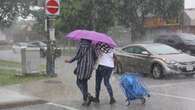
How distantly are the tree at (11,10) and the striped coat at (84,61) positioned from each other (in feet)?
92.5

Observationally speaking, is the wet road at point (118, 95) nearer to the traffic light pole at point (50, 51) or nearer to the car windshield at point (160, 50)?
the traffic light pole at point (50, 51)

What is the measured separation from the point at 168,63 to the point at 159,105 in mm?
6493

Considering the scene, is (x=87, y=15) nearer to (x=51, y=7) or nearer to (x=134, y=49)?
(x=134, y=49)

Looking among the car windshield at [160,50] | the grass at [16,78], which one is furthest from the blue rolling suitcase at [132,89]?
the car windshield at [160,50]

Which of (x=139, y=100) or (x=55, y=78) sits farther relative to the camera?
(x=55, y=78)

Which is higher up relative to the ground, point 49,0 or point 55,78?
point 49,0

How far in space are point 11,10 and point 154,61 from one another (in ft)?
77.9

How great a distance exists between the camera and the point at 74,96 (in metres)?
13.8

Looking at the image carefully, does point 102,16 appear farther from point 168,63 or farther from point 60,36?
point 168,63

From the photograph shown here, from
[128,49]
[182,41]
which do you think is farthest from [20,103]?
[182,41]

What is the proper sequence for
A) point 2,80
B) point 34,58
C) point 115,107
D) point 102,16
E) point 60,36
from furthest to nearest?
point 60,36, point 102,16, point 34,58, point 2,80, point 115,107

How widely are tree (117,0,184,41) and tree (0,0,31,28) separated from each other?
31.8 ft

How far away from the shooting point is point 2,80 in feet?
57.2

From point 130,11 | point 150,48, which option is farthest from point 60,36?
point 150,48
